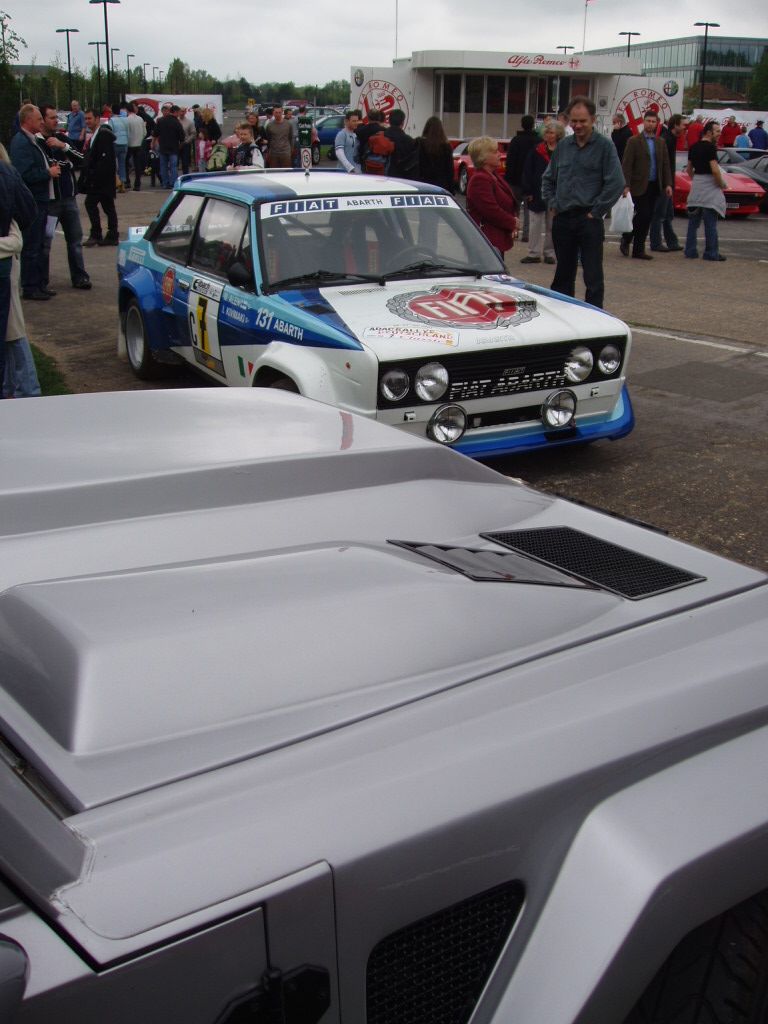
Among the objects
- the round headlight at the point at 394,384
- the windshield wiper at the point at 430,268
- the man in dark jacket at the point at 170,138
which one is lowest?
the round headlight at the point at 394,384

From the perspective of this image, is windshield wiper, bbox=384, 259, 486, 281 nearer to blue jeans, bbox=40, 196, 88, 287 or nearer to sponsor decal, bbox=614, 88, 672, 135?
blue jeans, bbox=40, 196, 88, 287

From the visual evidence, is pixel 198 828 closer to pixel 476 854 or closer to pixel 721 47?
pixel 476 854

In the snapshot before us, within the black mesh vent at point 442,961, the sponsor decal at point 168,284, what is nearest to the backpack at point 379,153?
the sponsor decal at point 168,284

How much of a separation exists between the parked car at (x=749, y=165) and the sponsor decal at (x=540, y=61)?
30.9 feet

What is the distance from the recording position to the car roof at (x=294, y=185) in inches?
249

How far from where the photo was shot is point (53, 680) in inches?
53.0

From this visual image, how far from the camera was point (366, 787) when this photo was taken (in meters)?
1.25

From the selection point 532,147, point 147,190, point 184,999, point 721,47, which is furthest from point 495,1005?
point 721,47

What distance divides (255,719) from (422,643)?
299 mm

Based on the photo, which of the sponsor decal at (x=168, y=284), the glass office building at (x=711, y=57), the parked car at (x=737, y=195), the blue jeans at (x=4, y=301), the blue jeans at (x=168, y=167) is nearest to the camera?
the blue jeans at (x=4, y=301)

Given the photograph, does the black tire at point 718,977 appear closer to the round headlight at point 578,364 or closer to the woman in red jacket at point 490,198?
the round headlight at point 578,364

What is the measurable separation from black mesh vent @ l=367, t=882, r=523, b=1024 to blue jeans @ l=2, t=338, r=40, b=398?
244 inches

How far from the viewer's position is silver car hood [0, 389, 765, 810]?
1326 millimetres

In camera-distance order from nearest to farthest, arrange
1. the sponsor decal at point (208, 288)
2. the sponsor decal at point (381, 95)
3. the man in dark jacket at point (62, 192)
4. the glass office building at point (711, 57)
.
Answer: the sponsor decal at point (208, 288)
the man in dark jacket at point (62, 192)
the sponsor decal at point (381, 95)
the glass office building at point (711, 57)
